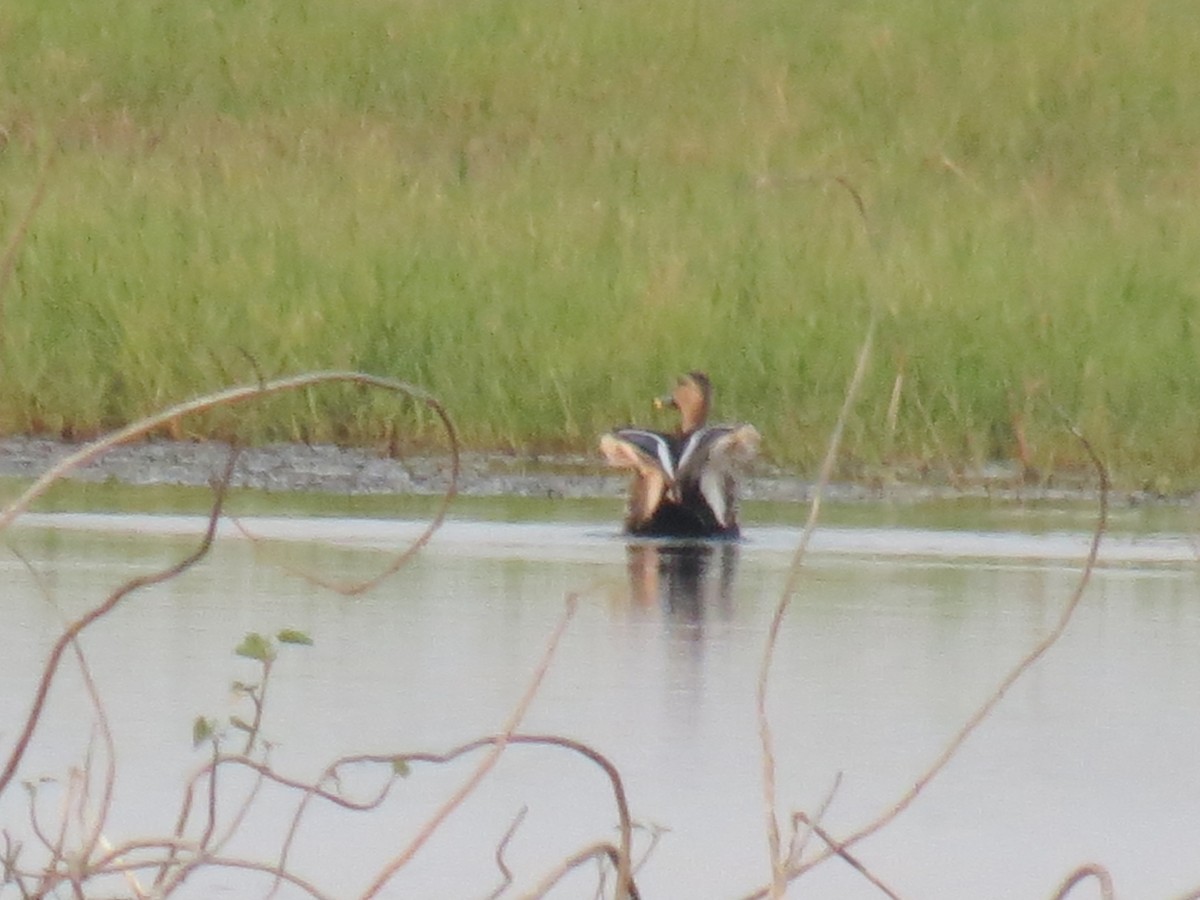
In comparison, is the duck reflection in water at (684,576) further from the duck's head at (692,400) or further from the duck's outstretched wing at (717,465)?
the duck's head at (692,400)

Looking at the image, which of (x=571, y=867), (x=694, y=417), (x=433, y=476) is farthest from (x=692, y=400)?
(x=571, y=867)

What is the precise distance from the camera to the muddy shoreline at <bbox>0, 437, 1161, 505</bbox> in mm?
12094

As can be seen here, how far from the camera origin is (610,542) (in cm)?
1073

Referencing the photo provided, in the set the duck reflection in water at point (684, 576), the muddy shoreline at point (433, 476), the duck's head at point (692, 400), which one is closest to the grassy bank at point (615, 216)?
the muddy shoreline at point (433, 476)

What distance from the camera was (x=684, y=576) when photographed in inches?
396

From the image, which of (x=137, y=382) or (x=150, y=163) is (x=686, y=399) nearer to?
(x=137, y=382)

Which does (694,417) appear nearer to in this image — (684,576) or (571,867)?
(684,576)

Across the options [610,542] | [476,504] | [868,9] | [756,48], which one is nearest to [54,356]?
[476,504]

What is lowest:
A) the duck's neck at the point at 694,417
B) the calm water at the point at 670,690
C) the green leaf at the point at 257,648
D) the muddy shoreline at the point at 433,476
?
the calm water at the point at 670,690

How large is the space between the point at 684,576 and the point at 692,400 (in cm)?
174

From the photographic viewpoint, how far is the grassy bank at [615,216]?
42.3ft

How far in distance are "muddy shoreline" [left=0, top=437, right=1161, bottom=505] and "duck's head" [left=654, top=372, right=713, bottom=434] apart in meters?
0.53

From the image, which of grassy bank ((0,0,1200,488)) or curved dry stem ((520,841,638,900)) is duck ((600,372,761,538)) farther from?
curved dry stem ((520,841,638,900))

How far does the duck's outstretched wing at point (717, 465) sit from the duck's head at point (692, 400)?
731mm
